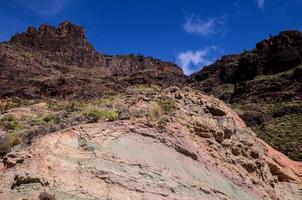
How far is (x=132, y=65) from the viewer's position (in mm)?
182500

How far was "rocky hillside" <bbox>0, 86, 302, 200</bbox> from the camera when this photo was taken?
11.6 metres

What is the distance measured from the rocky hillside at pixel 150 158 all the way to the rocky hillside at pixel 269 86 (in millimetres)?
25480

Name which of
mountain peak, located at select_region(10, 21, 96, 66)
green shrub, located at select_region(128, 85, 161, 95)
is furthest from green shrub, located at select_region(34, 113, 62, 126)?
mountain peak, located at select_region(10, 21, 96, 66)

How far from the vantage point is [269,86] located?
3196 inches

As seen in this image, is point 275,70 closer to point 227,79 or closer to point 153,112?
point 227,79

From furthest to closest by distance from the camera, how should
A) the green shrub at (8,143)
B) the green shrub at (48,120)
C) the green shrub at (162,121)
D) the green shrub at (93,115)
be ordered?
1. the green shrub at (48,120)
2. the green shrub at (162,121)
3. the green shrub at (93,115)
4. the green shrub at (8,143)

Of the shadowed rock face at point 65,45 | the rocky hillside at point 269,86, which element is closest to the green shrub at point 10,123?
the rocky hillside at point 269,86

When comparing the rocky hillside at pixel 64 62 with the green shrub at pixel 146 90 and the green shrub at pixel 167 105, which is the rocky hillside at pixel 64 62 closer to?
the green shrub at pixel 146 90

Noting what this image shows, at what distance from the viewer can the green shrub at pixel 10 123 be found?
693 inches

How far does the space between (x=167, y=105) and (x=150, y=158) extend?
143 inches

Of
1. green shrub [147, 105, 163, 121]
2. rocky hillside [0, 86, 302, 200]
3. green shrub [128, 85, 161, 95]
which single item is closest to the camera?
rocky hillside [0, 86, 302, 200]

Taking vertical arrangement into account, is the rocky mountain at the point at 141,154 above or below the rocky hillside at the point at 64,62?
below

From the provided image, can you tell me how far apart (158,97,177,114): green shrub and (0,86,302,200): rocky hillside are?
0.11 feet

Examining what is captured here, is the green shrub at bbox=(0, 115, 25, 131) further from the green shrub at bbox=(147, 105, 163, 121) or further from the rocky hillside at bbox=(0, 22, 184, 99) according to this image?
the rocky hillside at bbox=(0, 22, 184, 99)
